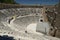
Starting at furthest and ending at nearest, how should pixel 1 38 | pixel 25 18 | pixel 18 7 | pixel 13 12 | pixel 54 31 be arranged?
pixel 18 7 < pixel 13 12 < pixel 25 18 < pixel 54 31 < pixel 1 38

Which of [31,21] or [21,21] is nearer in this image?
[21,21]

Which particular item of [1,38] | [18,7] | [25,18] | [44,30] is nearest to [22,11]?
[18,7]

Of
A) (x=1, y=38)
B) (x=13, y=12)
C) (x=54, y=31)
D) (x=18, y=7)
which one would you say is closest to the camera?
(x=1, y=38)

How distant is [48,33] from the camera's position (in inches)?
447

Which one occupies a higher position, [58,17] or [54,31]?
[58,17]

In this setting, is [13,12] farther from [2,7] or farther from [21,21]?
[21,21]

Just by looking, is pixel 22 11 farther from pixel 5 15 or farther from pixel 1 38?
pixel 1 38

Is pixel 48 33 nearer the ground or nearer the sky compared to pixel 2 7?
A: nearer the ground

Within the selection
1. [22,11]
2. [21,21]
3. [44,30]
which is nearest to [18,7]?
[22,11]

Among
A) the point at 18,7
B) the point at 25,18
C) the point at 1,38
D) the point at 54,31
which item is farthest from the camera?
the point at 18,7

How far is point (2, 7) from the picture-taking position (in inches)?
702

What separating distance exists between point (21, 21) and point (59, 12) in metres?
5.10

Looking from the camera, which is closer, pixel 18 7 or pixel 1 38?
pixel 1 38

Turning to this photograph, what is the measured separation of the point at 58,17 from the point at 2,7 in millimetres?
7947
